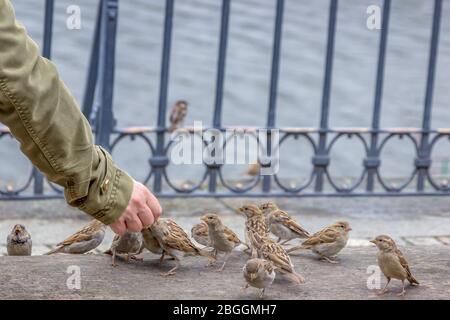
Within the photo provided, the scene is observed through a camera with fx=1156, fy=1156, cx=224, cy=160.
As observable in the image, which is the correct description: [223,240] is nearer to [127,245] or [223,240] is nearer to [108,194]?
[127,245]

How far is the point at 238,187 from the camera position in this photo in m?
9.22

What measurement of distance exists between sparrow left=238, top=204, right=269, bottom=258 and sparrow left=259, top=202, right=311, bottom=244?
177mm

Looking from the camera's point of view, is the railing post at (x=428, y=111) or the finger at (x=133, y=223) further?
the railing post at (x=428, y=111)

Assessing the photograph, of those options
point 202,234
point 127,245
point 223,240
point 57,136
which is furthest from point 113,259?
point 57,136

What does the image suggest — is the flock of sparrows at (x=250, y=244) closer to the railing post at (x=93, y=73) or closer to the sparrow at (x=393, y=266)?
the sparrow at (x=393, y=266)

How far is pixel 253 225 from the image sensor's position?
255 inches

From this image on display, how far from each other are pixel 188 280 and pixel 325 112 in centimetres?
366

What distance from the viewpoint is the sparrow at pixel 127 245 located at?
5941mm

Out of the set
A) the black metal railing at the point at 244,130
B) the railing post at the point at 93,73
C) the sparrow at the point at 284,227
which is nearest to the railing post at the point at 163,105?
the black metal railing at the point at 244,130

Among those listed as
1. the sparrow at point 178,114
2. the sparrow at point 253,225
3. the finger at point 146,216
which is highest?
the sparrow at point 178,114

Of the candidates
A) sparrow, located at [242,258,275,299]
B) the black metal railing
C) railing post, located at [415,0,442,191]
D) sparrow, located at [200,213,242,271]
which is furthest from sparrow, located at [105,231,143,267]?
railing post, located at [415,0,442,191]

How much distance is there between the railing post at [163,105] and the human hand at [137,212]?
424 cm

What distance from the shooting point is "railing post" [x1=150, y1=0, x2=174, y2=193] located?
8.70 m

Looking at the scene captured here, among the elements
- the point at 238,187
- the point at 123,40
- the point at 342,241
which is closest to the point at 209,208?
the point at 238,187
